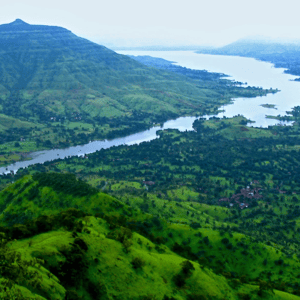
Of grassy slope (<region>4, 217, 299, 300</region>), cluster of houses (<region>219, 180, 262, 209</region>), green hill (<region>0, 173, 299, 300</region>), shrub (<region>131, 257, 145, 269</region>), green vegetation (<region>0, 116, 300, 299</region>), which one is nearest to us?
green hill (<region>0, 173, 299, 300</region>)

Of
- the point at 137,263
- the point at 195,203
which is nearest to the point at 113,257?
the point at 137,263

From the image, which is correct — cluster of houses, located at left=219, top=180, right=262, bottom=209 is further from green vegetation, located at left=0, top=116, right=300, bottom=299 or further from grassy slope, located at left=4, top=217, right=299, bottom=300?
grassy slope, located at left=4, top=217, right=299, bottom=300

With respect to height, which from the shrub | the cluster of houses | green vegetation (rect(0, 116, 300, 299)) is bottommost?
the cluster of houses

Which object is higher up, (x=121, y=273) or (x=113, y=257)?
(x=113, y=257)

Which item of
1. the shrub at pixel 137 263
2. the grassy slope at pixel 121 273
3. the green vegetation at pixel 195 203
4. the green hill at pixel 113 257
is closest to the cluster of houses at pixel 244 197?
the green vegetation at pixel 195 203

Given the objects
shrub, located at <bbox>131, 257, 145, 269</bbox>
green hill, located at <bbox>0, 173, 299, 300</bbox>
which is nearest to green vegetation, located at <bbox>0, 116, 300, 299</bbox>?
shrub, located at <bbox>131, 257, 145, 269</bbox>

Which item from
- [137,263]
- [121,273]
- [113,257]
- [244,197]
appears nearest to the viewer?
[121,273]

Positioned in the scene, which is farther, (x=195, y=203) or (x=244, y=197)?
(x=244, y=197)

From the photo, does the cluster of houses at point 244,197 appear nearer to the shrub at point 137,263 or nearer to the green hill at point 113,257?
the green hill at point 113,257

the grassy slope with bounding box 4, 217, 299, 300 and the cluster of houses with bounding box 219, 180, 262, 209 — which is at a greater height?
the grassy slope with bounding box 4, 217, 299, 300

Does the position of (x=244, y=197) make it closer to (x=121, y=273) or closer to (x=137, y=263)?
(x=137, y=263)
